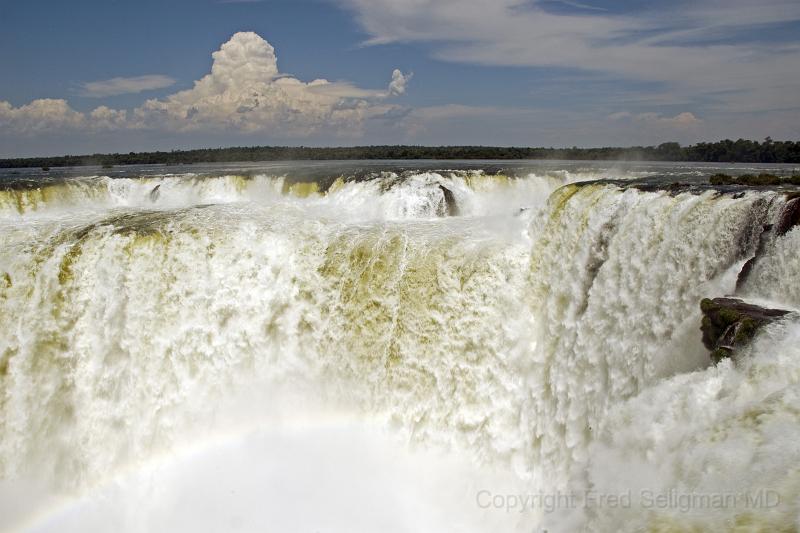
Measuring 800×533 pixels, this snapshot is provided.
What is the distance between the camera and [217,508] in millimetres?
10672

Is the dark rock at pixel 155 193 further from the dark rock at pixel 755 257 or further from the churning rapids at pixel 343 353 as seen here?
the dark rock at pixel 755 257

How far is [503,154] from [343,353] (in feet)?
177

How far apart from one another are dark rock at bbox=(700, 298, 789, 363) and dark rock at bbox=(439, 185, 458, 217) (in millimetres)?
15538

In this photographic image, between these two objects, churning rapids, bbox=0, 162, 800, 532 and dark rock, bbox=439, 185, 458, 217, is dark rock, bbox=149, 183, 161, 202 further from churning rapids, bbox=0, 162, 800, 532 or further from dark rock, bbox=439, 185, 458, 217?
dark rock, bbox=439, 185, 458, 217

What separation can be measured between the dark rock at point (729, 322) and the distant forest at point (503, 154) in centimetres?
3127

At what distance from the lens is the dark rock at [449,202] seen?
74.0 feet

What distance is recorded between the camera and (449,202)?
2272 centimetres

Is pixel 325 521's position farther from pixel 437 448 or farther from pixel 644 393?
pixel 644 393

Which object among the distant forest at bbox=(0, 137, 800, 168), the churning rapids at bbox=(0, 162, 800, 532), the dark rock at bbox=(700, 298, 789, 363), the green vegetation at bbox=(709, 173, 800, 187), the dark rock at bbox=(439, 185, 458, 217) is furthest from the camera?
the distant forest at bbox=(0, 137, 800, 168)

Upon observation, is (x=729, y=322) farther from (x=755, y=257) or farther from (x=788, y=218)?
(x=788, y=218)

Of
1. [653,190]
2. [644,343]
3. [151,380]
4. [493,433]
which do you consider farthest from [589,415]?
[151,380]

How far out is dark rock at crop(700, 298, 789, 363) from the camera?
6117 mm

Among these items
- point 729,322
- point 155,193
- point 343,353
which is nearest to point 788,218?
point 729,322

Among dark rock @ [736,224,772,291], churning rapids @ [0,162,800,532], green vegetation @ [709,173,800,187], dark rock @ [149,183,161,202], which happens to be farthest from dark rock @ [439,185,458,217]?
dark rock @ [736,224,772,291]
